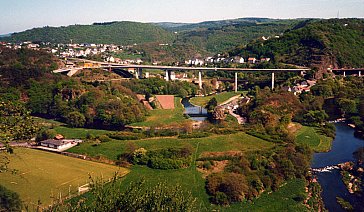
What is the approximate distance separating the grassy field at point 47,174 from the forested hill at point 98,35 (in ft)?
310

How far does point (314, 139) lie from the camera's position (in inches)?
1148

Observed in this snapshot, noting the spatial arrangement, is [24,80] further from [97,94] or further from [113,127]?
[113,127]

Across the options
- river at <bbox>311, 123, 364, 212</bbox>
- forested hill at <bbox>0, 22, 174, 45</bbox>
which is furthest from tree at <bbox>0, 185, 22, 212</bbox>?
forested hill at <bbox>0, 22, 174, 45</bbox>

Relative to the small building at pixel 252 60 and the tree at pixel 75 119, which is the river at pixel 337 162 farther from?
the small building at pixel 252 60

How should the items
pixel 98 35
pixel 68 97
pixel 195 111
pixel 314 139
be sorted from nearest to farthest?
1. pixel 314 139
2. pixel 68 97
3. pixel 195 111
4. pixel 98 35

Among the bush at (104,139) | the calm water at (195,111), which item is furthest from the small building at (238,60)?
the bush at (104,139)

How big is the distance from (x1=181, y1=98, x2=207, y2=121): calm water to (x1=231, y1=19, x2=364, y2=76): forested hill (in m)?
20.0

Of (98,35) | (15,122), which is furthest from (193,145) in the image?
(98,35)

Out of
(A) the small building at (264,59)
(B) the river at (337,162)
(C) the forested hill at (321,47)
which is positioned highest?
(C) the forested hill at (321,47)

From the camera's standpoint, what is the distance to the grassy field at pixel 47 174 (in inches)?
732

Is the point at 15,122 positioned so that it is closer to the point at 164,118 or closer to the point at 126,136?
the point at 126,136

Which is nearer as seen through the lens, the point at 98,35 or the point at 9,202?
the point at 9,202

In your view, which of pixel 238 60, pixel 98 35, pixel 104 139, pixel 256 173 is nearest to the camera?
pixel 256 173

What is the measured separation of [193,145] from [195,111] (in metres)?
16.0
